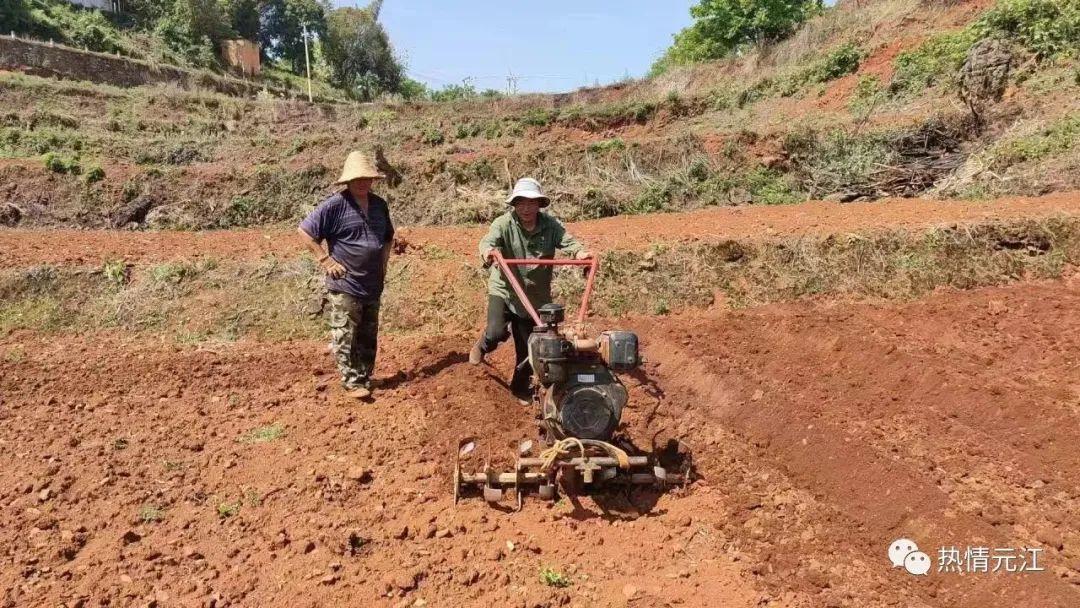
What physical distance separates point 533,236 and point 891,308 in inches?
147

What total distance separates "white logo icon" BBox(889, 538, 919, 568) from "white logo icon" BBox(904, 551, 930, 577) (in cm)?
2

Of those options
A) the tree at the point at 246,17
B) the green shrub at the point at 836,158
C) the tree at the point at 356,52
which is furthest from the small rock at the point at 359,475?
the tree at the point at 246,17

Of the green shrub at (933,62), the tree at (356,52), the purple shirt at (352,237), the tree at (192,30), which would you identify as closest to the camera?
the purple shirt at (352,237)

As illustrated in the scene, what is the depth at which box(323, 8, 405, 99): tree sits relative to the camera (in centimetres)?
5431

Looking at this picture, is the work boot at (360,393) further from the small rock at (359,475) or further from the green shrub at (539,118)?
the green shrub at (539,118)

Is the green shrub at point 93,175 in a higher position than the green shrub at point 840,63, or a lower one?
lower

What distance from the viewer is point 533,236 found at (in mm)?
5254

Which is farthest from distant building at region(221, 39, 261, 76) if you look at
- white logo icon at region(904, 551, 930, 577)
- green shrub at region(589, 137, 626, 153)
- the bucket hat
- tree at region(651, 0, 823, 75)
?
white logo icon at region(904, 551, 930, 577)

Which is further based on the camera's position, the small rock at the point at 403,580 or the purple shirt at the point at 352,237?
the purple shirt at the point at 352,237

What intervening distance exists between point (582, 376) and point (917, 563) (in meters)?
1.89

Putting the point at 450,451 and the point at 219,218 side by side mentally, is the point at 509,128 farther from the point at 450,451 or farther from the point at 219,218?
the point at 450,451

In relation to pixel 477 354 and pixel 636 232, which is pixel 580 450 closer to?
pixel 477 354

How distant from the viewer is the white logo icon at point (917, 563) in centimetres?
340

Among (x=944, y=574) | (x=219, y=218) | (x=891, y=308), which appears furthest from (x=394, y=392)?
(x=219, y=218)
